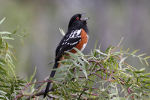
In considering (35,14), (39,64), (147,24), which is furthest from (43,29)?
(147,24)

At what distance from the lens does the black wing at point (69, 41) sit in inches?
122

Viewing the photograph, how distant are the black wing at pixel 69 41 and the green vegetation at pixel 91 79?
123 centimetres

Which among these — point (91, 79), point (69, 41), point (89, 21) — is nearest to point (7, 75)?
point (91, 79)

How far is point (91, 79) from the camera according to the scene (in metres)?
1.72

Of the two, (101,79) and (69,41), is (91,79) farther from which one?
(69,41)

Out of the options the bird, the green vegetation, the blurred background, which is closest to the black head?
the bird

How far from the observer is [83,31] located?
3.50 m

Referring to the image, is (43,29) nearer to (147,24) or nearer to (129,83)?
(147,24)

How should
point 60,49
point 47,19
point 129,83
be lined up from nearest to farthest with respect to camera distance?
point 129,83 < point 60,49 < point 47,19

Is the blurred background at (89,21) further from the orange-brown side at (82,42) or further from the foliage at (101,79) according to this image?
the foliage at (101,79)

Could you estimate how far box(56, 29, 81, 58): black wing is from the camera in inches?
122

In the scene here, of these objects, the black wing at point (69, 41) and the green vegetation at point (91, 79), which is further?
the black wing at point (69, 41)

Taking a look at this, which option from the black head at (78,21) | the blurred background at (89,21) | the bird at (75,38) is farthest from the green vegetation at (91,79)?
the blurred background at (89,21)

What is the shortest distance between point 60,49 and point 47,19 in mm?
9158
